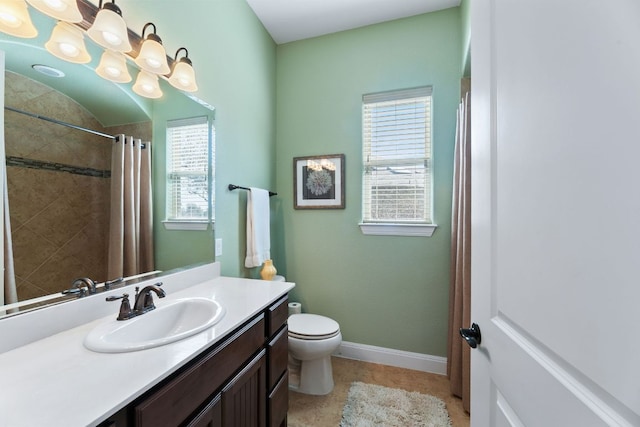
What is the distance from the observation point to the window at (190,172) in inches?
53.7

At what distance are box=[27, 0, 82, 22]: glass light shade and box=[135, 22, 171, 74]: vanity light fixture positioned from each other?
249 millimetres

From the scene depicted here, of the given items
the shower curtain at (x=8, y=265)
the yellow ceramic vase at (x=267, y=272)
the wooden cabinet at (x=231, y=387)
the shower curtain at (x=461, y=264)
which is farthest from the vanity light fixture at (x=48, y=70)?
the shower curtain at (x=461, y=264)

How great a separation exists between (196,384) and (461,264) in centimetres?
164

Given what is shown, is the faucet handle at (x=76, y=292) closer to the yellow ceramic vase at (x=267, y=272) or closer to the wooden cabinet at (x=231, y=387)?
the wooden cabinet at (x=231, y=387)

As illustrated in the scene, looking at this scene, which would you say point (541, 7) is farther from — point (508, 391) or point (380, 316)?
point (380, 316)

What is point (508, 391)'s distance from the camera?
25.1 inches

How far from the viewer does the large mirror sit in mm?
797

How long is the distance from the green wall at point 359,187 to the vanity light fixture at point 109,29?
1467 mm

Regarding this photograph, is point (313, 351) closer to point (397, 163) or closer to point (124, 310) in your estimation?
point (124, 310)

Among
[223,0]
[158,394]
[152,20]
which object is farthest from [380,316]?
[223,0]

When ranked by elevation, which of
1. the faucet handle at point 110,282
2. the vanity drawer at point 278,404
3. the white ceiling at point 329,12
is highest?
the white ceiling at point 329,12

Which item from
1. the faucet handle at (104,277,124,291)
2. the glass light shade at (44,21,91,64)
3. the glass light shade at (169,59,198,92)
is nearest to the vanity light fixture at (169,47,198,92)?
the glass light shade at (169,59,198,92)

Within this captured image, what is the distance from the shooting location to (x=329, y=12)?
2.02 meters

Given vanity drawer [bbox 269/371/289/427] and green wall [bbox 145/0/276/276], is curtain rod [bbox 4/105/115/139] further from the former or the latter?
vanity drawer [bbox 269/371/289/427]
